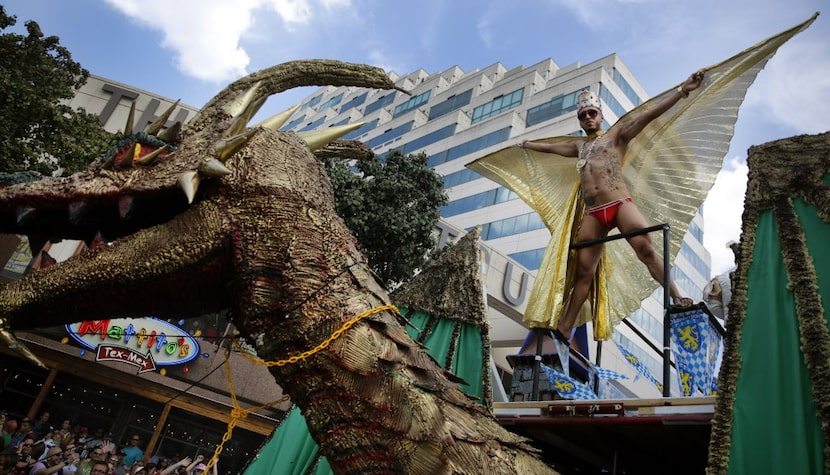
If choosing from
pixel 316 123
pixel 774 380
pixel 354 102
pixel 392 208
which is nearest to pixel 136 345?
pixel 392 208

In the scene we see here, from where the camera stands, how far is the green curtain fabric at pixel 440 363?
2879 millimetres

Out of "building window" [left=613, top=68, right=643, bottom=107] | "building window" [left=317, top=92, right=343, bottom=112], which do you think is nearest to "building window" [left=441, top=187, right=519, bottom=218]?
"building window" [left=613, top=68, right=643, bottom=107]

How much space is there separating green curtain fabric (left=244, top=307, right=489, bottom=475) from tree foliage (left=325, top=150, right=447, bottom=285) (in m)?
6.65

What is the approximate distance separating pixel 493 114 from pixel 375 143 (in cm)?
1102

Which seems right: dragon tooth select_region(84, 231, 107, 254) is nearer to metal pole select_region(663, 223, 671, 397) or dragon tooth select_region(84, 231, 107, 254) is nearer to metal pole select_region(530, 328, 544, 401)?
metal pole select_region(530, 328, 544, 401)

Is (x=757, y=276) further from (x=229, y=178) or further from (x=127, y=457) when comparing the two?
(x=127, y=457)

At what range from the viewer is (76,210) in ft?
5.87

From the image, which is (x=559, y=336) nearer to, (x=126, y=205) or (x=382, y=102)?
(x=126, y=205)

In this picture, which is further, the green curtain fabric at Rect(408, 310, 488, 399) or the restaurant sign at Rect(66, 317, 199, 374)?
the restaurant sign at Rect(66, 317, 199, 374)

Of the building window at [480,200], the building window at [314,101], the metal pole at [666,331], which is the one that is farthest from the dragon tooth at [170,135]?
the building window at [314,101]

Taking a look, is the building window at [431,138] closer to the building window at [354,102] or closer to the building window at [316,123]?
the building window at [354,102]

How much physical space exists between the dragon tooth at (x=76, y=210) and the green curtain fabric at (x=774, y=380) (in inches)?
88.8

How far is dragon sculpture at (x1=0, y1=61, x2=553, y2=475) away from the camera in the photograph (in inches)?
57.4

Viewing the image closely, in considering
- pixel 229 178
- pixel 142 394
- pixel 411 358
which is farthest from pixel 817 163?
pixel 142 394
